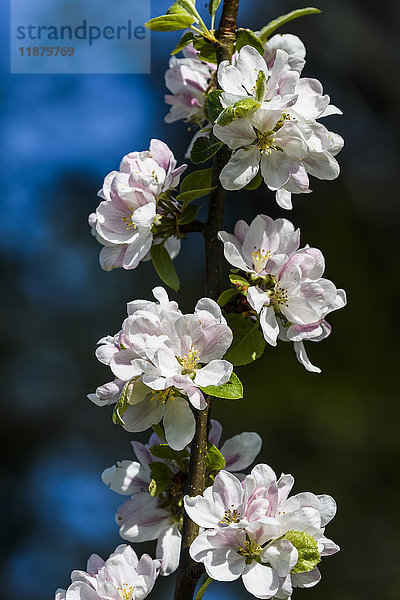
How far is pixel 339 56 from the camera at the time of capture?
436 cm

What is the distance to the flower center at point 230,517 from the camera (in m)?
0.72

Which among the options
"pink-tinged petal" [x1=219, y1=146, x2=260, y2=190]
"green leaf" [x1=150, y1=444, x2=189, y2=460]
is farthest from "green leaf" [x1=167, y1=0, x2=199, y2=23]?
"green leaf" [x1=150, y1=444, x2=189, y2=460]

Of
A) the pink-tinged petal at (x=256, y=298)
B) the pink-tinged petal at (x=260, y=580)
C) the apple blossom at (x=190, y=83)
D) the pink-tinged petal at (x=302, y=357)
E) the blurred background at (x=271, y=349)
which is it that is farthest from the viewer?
the blurred background at (x=271, y=349)

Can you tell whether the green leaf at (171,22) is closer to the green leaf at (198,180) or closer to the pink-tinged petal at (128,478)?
the green leaf at (198,180)

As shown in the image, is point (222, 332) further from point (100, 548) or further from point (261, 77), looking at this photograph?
point (100, 548)

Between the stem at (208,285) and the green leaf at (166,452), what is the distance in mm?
88

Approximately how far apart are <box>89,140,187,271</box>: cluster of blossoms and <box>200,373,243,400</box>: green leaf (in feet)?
0.70

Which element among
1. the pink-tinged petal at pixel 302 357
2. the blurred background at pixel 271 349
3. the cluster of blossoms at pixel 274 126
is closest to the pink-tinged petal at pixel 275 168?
the cluster of blossoms at pixel 274 126

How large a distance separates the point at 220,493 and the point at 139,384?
0.14m

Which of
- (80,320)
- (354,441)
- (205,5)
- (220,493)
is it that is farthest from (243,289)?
(80,320)

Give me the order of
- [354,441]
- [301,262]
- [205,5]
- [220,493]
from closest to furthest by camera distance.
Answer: [220,493] → [301,262] → [205,5] → [354,441]

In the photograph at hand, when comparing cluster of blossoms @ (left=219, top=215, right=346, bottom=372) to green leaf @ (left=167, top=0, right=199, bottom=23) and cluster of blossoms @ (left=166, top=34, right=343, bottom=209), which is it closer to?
cluster of blossoms @ (left=166, top=34, right=343, bottom=209)

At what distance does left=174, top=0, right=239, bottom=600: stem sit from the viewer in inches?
29.8

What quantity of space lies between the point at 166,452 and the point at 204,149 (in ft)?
1.24
